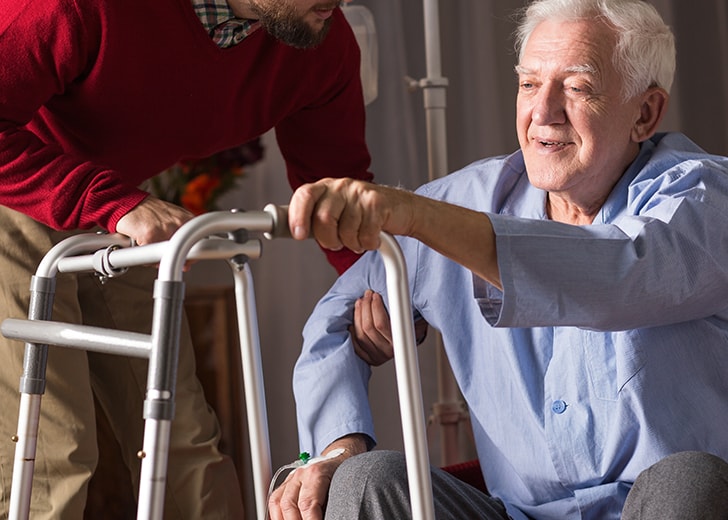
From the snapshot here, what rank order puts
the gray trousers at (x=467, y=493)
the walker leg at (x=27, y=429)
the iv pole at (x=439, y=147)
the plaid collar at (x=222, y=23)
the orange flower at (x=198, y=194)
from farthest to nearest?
the orange flower at (x=198, y=194) → the iv pole at (x=439, y=147) → the plaid collar at (x=222, y=23) → the walker leg at (x=27, y=429) → the gray trousers at (x=467, y=493)

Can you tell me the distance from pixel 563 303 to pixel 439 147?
103cm

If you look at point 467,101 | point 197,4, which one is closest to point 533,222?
point 197,4

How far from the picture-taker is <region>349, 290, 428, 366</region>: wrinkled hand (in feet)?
5.05

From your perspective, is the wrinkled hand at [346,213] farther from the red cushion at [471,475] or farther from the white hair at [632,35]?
the red cushion at [471,475]

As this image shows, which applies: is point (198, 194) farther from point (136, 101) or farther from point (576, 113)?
point (576, 113)

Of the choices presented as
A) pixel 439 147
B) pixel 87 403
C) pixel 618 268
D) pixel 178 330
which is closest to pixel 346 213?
pixel 178 330

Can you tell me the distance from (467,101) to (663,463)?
1743mm

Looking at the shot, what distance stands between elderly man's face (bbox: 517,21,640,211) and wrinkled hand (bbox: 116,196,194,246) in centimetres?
52

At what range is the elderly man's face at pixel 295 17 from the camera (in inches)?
64.3

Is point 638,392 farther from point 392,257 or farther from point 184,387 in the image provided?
point 184,387

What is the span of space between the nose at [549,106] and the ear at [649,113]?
129 mm

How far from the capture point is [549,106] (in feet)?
4.61

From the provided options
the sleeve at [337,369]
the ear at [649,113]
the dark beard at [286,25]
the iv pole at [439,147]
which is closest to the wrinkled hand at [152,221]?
the sleeve at [337,369]

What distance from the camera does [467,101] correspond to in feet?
9.01
